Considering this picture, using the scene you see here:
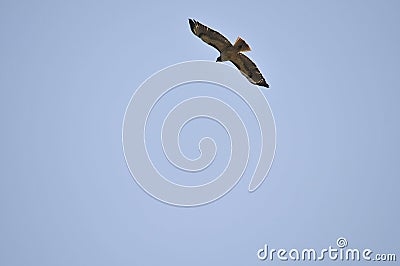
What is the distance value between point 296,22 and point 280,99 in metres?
0.32

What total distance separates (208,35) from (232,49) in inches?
4.1

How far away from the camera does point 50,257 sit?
5.48 ft

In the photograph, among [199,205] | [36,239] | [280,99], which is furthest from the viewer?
[280,99]

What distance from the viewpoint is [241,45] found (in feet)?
6.08

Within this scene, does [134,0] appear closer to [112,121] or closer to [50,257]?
[112,121]

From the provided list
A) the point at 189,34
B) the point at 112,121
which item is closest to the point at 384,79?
the point at 189,34

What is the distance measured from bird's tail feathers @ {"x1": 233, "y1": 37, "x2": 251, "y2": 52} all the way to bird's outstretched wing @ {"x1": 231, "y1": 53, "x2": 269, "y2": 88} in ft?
0.07
